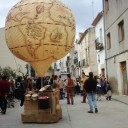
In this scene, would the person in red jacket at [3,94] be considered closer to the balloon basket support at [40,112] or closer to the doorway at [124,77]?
the balloon basket support at [40,112]

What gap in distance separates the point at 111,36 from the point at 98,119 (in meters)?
15.5

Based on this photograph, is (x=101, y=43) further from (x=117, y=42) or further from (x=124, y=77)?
(x=124, y=77)

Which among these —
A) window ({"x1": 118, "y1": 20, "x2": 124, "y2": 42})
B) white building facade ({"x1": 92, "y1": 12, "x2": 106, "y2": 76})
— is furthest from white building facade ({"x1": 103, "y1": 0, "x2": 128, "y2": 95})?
white building facade ({"x1": 92, "y1": 12, "x2": 106, "y2": 76})

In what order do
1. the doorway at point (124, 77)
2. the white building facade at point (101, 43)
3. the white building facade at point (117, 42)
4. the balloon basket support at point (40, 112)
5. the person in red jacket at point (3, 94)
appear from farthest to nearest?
the white building facade at point (101, 43) → the doorway at point (124, 77) → the white building facade at point (117, 42) → the person in red jacket at point (3, 94) → the balloon basket support at point (40, 112)

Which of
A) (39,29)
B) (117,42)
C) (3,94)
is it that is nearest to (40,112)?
(39,29)

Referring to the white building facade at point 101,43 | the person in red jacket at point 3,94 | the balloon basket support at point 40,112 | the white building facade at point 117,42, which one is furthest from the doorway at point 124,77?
the balloon basket support at point 40,112

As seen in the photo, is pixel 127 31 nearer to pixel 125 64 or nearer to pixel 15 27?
pixel 125 64

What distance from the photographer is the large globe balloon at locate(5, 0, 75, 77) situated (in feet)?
32.9

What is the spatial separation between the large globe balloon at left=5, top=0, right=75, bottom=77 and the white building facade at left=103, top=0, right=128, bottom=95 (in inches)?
469

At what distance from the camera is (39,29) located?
32.7 ft

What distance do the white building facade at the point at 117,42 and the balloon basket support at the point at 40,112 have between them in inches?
465

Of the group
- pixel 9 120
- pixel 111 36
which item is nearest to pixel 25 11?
pixel 9 120

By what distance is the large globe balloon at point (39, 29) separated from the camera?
1002cm

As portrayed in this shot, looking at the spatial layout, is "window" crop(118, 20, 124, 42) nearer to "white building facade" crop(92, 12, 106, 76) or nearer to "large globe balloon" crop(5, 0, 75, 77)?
"white building facade" crop(92, 12, 106, 76)
